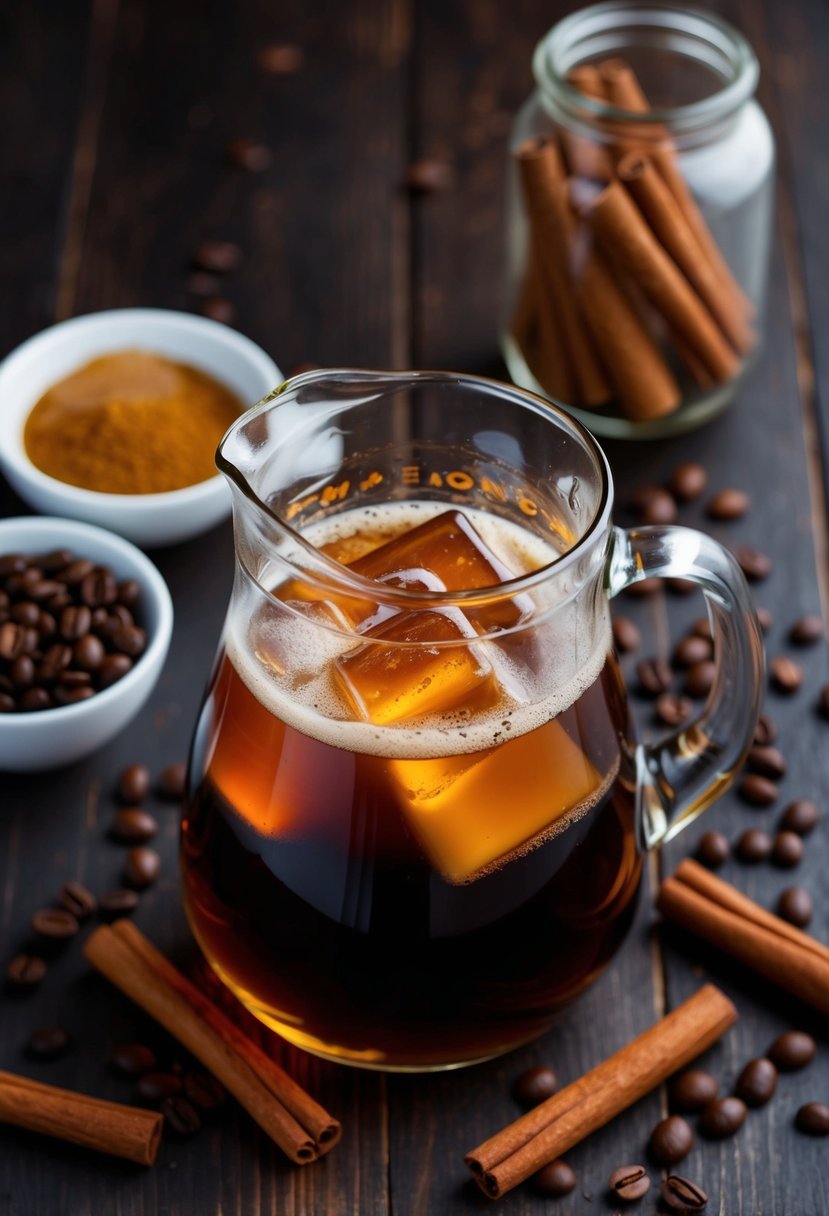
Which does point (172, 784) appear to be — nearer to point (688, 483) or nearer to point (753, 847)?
point (753, 847)

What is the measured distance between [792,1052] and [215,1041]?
0.49 m

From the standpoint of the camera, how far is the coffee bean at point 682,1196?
1.22 m

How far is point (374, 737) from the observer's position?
106 centimetres

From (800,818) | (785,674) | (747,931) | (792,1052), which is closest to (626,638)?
(785,674)

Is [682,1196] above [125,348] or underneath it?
underneath

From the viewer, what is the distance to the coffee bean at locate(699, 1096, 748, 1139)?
1270 mm

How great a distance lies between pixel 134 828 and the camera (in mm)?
1466

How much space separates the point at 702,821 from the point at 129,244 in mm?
1150

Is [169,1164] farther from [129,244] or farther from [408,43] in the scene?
[408,43]

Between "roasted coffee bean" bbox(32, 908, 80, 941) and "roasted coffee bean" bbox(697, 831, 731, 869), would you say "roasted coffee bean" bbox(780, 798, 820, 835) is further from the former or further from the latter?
"roasted coffee bean" bbox(32, 908, 80, 941)

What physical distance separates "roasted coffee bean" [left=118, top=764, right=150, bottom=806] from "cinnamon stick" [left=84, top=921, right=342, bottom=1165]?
0.51ft

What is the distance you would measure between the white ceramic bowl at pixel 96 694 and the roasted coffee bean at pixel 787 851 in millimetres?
632

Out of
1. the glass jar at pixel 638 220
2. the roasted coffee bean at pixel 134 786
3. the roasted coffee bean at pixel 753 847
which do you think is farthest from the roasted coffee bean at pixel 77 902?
the glass jar at pixel 638 220

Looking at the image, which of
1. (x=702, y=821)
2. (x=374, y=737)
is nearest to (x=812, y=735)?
(x=702, y=821)
